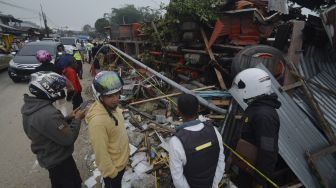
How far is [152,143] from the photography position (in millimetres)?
5609

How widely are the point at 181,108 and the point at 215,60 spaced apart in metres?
5.21

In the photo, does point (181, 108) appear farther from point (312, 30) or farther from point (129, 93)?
point (129, 93)

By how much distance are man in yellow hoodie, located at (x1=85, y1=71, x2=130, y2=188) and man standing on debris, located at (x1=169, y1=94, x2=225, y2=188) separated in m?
0.69

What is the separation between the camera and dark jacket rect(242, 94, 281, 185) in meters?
2.94

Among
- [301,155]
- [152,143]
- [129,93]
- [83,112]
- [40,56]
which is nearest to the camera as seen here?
[83,112]

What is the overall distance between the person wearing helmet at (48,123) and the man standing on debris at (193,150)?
1175 millimetres

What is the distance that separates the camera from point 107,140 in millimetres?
2770

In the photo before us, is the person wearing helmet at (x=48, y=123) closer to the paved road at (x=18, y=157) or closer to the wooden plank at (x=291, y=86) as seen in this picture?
the paved road at (x=18, y=157)

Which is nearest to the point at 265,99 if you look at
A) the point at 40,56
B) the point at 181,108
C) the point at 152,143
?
the point at 181,108

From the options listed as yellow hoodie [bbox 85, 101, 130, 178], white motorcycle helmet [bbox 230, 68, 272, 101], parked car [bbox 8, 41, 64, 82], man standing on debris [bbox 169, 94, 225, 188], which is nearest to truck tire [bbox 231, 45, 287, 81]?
white motorcycle helmet [bbox 230, 68, 272, 101]

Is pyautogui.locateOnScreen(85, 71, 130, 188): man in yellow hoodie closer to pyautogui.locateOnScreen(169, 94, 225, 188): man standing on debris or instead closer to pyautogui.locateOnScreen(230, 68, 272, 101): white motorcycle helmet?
pyautogui.locateOnScreen(169, 94, 225, 188): man standing on debris

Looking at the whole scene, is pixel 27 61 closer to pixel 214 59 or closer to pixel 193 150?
pixel 214 59

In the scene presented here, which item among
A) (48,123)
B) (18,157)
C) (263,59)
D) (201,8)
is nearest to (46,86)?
(48,123)

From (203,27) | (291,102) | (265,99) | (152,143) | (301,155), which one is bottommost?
(152,143)
